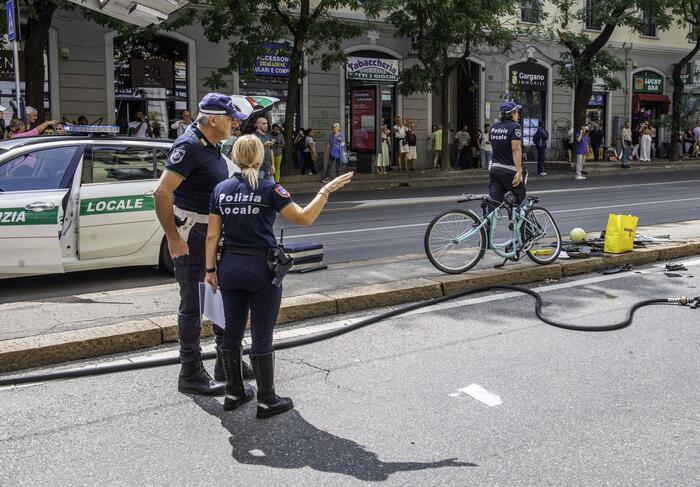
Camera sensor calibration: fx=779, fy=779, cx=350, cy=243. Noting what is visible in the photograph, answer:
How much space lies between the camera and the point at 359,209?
16.8m

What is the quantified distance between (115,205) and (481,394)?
4.75 meters

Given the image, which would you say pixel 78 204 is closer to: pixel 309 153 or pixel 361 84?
pixel 309 153

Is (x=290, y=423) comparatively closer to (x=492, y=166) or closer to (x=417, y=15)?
(x=492, y=166)

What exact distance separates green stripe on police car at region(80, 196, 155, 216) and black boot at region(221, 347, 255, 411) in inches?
151

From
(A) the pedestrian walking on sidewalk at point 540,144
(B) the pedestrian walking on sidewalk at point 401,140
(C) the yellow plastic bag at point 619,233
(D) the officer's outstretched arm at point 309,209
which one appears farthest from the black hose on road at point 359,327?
(A) the pedestrian walking on sidewalk at point 540,144

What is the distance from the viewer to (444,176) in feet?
80.0

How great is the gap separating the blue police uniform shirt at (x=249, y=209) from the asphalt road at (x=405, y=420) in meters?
1.05

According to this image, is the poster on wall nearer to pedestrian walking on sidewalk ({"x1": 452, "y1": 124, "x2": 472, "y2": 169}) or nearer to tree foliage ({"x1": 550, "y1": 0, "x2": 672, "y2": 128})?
pedestrian walking on sidewalk ({"x1": 452, "y1": 124, "x2": 472, "y2": 169})

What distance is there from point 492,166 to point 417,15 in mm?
15224

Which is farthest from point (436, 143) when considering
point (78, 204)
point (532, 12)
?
point (78, 204)

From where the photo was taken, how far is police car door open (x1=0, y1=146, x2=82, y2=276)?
7379 millimetres

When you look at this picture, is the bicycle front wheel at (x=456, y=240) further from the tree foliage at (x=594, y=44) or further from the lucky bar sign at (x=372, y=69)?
the tree foliage at (x=594, y=44)

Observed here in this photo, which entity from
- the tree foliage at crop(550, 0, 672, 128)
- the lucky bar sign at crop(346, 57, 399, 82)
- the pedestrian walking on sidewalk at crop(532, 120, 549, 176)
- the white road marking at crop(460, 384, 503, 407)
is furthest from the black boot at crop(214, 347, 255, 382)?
the tree foliage at crop(550, 0, 672, 128)

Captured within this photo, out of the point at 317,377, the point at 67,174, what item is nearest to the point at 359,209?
the point at 67,174
